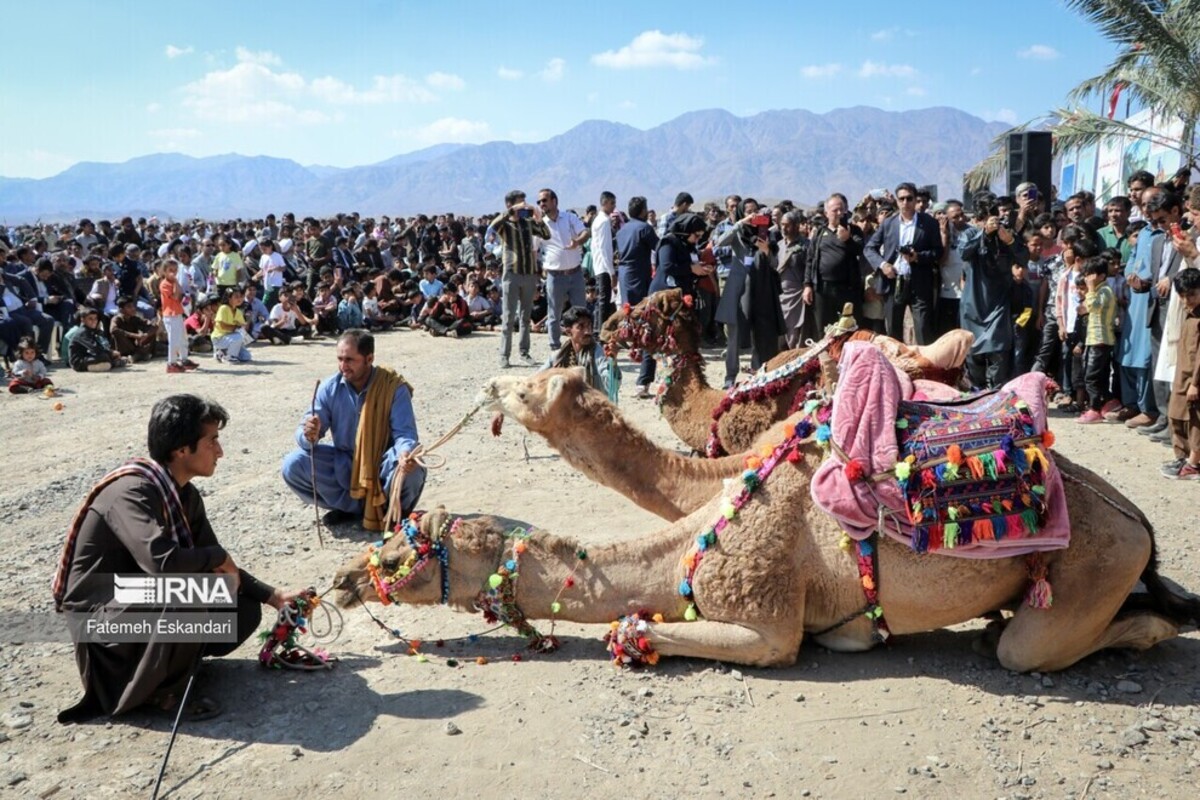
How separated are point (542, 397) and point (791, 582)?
1.69 meters

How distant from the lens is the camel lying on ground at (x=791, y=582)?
4.60 m

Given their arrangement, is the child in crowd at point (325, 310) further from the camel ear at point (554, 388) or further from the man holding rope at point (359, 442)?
the camel ear at point (554, 388)

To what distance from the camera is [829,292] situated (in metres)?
12.2

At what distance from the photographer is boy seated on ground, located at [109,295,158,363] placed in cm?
1664

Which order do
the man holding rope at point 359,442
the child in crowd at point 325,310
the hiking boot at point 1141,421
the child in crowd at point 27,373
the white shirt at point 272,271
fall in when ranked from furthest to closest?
the white shirt at point 272,271 < the child in crowd at point 325,310 < the child in crowd at point 27,373 < the hiking boot at point 1141,421 < the man holding rope at point 359,442

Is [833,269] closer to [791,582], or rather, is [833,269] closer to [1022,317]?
[1022,317]

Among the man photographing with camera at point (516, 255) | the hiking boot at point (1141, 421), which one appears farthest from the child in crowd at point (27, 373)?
the hiking boot at point (1141, 421)

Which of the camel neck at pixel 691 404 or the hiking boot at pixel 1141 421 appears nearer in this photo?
the camel neck at pixel 691 404

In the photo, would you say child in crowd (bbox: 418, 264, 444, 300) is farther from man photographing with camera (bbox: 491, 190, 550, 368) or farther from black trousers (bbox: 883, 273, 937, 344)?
black trousers (bbox: 883, 273, 937, 344)

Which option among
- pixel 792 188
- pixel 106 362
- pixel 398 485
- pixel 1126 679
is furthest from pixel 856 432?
pixel 792 188

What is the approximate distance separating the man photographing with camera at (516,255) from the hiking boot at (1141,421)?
7596mm

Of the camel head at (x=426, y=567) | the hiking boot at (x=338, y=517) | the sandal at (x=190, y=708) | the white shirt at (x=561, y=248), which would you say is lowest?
the sandal at (x=190, y=708)

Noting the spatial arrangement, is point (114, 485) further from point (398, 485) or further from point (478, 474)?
point (478, 474)

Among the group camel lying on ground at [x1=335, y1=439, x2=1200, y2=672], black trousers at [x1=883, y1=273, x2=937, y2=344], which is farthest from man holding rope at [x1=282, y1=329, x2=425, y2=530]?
black trousers at [x1=883, y1=273, x2=937, y2=344]
